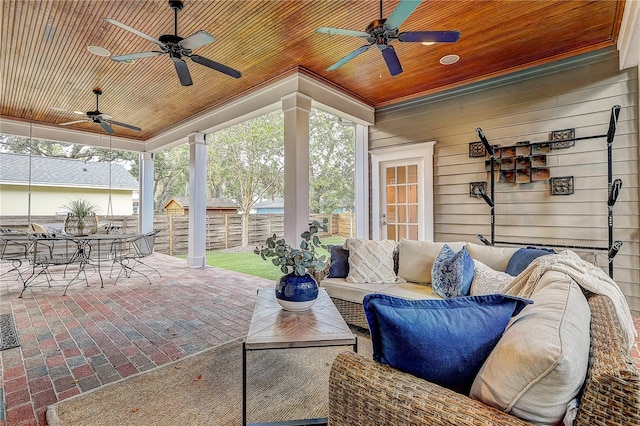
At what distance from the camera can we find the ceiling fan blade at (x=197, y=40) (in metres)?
2.65

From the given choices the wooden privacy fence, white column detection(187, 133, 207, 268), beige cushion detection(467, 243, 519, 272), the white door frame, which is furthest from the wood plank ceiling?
the wooden privacy fence

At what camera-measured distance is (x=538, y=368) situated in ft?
2.45

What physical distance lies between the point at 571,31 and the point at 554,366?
3.98 m

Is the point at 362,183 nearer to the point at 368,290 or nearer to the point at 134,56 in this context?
the point at 368,290

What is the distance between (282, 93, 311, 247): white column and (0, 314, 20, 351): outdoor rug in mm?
2767

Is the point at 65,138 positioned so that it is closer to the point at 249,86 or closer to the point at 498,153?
the point at 249,86

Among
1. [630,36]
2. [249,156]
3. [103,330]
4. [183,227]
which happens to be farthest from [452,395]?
[249,156]

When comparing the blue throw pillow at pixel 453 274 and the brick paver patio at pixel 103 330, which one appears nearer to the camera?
the brick paver patio at pixel 103 330

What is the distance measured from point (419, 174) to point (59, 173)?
37.2 ft

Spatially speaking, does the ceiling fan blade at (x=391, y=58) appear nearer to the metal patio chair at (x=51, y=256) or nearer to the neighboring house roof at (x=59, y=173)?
the metal patio chair at (x=51, y=256)

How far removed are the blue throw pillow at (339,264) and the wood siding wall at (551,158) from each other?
2.11 metres

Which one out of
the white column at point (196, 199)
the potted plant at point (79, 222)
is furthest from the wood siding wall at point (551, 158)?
the potted plant at point (79, 222)

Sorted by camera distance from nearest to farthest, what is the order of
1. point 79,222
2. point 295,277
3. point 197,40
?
point 295,277
point 197,40
point 79,222

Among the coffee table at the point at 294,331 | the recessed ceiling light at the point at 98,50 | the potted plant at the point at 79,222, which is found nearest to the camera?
the coffee table at the point at 294,331
